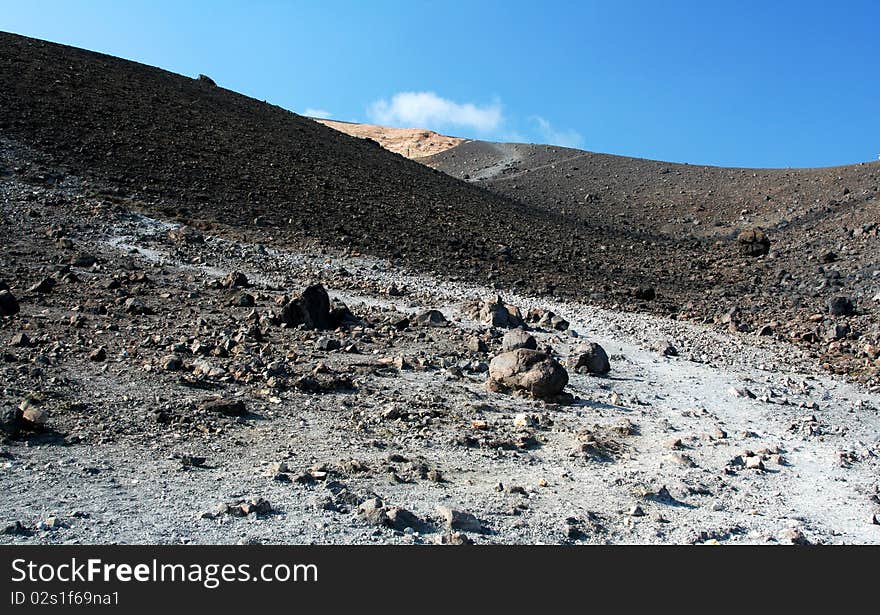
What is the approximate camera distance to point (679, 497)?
5.54 metres

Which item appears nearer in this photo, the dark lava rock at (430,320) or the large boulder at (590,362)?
the large boulder at (590,362)

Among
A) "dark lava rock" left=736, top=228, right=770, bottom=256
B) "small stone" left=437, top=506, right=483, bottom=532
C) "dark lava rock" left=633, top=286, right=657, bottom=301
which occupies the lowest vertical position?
"small stone" left=437, top=506, right=483, bottom=532

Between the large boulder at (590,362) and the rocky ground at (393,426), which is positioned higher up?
the large boulder at (590,362)

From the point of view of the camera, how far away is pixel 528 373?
8102 mm

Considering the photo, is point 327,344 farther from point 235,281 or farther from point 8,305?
point 235,281

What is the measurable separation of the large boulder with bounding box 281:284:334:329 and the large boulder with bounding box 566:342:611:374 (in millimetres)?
3713

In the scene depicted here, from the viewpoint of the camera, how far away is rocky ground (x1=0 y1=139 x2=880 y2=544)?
4777 mm

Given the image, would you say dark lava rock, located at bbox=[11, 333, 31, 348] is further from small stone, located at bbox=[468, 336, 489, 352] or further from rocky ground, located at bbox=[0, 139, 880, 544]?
small stone, located at bbox=[468, 336, 489, 352]

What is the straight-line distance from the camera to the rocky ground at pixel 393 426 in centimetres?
478

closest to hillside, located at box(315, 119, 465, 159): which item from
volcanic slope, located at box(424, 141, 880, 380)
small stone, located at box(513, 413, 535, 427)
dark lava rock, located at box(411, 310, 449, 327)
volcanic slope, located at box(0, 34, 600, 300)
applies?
volcanic slope, located at box(424, 141, 880, 380)

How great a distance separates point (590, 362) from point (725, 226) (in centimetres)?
2335

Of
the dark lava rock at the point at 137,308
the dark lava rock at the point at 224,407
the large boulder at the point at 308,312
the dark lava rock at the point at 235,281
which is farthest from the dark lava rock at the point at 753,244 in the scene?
the dark lava rock at the point at 224,407

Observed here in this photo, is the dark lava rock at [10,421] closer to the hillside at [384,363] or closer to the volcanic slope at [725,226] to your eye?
the hillside at [384,363]

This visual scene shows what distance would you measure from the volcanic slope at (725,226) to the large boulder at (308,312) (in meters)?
7.50
